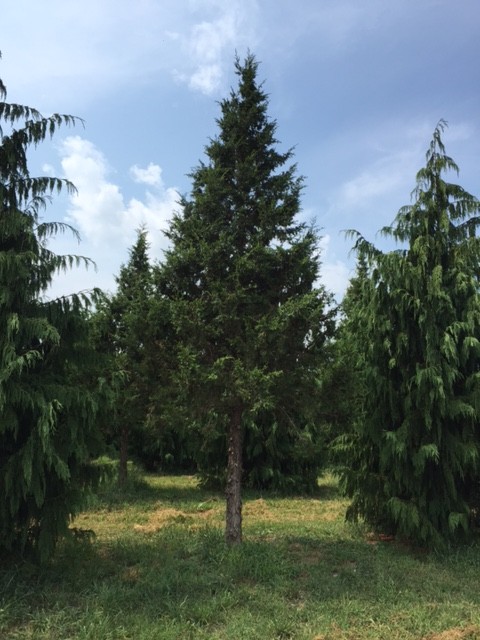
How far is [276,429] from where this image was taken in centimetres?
1388

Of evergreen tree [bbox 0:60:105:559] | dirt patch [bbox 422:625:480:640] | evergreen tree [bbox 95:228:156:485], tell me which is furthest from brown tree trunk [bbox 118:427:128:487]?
dirt patch [bbox 422:625:480:640]

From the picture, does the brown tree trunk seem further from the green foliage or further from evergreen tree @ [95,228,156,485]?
the green foliage

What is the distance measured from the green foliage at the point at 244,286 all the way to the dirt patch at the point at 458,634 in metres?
3.02

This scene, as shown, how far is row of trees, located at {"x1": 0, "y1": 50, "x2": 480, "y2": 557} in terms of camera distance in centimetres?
592

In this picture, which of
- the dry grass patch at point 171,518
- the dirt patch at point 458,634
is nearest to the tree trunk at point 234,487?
the dry grass patch at point 171,518

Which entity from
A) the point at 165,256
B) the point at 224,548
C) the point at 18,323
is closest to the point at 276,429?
the point at 224,548

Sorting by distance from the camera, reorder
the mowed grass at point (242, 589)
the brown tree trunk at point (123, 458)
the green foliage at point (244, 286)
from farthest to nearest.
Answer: the brown tree trunk at point (123, 458), the green foliage at point (244, 286), the mowed grass at point (242, 589)

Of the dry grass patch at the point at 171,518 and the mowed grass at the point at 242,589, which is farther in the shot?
the dry grass patch at the point at 171,518

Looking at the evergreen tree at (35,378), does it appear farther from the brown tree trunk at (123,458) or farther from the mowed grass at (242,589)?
the brown tree trunk at (123,458)

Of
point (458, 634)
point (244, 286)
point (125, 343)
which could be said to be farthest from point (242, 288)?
point (125, 343)

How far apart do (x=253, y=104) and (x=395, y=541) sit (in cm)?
740

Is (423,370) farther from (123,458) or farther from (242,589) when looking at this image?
(123,458)

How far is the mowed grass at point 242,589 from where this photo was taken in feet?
16.1

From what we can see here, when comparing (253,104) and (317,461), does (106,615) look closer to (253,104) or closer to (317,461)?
(253,104)
